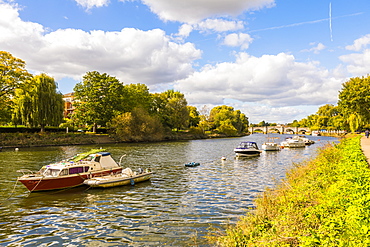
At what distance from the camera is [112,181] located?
2355 cm

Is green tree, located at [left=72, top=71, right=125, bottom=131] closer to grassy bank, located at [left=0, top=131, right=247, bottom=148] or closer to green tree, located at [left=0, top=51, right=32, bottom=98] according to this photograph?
grassy bank, located at [left=0, top=131, right=247, bottom=148]

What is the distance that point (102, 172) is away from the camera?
2552cm

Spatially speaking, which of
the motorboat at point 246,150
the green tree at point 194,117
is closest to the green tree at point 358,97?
the motorboat at point 246,150

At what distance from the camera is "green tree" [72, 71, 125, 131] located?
84.5m

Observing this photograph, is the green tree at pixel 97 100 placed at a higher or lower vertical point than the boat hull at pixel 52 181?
higher

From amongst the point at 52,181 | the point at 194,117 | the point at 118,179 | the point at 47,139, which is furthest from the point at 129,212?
the point at 194,117

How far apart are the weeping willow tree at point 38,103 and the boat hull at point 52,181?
170ft

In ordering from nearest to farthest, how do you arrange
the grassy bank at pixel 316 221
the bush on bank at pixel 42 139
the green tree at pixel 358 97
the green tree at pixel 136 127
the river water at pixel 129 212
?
the grassy bank at pixel 316 221 → the river water at pixel 129 212 → the bush on bank at pixel 42 139 → the green tree at pixel 358 97 → the green tree at pixel 136 127

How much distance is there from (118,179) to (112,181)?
2.05ft

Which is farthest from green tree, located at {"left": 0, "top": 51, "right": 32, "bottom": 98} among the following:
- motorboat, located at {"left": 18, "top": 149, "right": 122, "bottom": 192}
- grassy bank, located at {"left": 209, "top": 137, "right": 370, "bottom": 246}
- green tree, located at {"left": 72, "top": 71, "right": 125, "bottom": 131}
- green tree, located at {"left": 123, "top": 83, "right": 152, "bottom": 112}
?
grassy bank, located at {"left": 209, "top": 137, "right": 370, "bottom": 246}

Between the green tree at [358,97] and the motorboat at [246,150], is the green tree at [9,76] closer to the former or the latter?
the motorboat at [246,150]

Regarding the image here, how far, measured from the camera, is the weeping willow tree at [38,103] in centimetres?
6712

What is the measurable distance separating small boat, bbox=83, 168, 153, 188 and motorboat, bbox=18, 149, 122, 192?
0.98 m

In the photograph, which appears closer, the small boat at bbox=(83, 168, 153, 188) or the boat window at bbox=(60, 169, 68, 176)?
the boat window at bbox=(60, 169, 68, 176)
